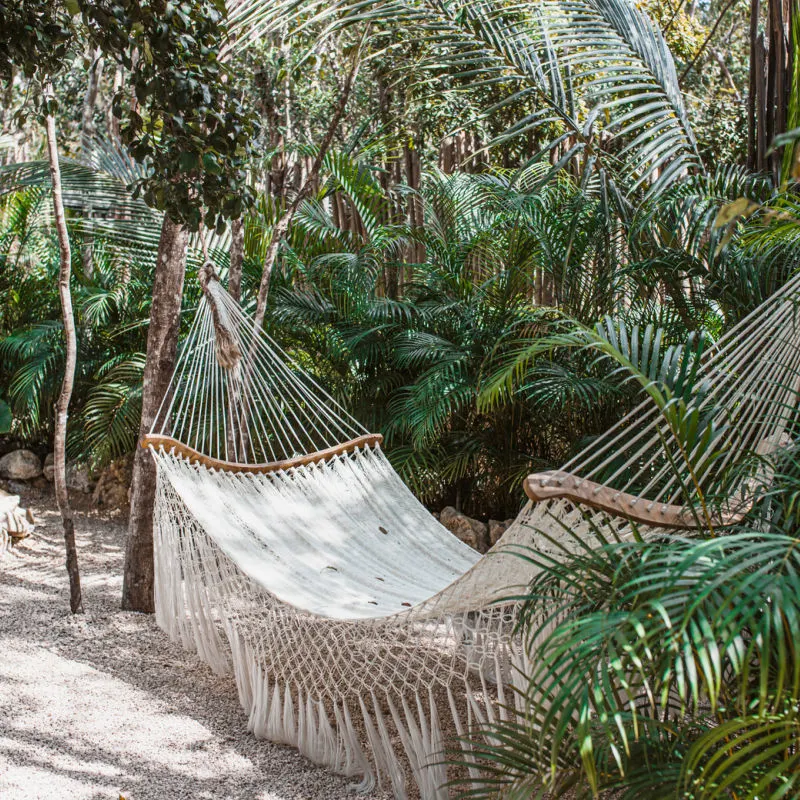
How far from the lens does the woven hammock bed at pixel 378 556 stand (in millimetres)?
1434

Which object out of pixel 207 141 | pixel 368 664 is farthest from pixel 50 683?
pixel 207 141

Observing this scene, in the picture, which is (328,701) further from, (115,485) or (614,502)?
(115,485)

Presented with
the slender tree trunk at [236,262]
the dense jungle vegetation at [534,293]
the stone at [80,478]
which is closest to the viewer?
the dense jungle vegetation at [534,293]

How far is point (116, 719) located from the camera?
1995mm

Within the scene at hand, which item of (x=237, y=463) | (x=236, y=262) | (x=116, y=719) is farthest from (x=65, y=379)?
(x=116, y=719)

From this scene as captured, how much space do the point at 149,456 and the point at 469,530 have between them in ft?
3.82

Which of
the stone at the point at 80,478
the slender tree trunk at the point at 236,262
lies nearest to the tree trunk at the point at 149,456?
the slender tree trunk at the point at 236,262

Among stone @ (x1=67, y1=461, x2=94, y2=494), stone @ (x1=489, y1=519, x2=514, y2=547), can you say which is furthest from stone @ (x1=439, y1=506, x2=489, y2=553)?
stone @ (x1=67, y1=461, x2=94, y2=494)

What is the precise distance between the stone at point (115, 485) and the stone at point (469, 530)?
67.4 inches

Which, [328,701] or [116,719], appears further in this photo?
[328,701]

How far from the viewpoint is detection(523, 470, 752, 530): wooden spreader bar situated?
4.29 ft

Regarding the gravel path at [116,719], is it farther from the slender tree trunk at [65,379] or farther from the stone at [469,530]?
→ the stone at [469,530]

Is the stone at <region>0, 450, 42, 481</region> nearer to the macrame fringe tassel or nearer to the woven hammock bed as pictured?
the woven hammock bed

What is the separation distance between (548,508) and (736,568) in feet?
1.69
